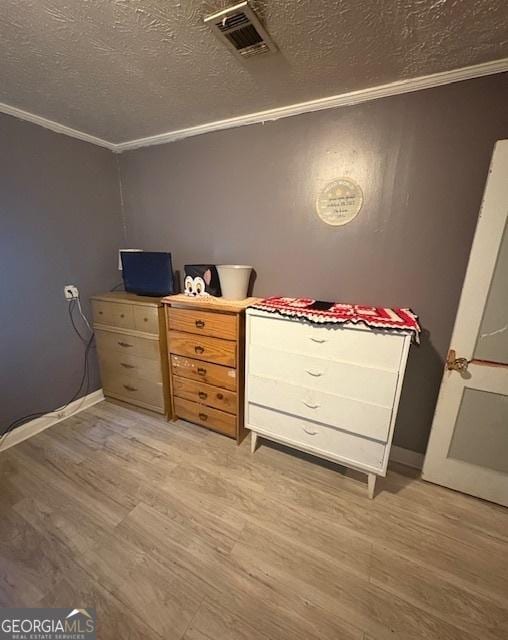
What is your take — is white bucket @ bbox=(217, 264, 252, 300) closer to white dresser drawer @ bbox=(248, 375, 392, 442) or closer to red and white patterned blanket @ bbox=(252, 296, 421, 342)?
red and white patterned blanket @ bbox=(252, 296, 421, 342)

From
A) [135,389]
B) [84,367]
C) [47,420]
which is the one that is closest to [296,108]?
[135,389]

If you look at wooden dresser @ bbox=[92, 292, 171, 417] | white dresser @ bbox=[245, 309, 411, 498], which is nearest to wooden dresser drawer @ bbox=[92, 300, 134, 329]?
wooden dresser @ bbox=[92, 292, 171, 417]

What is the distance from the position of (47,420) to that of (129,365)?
0.69 metres

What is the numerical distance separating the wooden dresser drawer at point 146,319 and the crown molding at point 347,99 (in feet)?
4.34

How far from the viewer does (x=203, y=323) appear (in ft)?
5.64

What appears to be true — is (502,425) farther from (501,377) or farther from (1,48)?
(1,48)

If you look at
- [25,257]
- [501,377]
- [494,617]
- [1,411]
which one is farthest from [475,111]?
[1,411]

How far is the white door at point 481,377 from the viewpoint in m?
1.19

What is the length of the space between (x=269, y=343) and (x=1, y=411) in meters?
1.82

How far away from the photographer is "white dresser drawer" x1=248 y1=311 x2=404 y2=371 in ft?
4.10

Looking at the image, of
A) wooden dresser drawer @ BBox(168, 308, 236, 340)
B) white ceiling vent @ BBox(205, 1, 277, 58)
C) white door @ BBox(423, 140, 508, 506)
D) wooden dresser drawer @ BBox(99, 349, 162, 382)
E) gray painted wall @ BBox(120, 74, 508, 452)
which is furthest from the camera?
wooden dresser drawer @ BBox(99, 349, 162, 382)

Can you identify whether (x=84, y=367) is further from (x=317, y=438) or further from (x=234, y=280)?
(x=317, y=438)

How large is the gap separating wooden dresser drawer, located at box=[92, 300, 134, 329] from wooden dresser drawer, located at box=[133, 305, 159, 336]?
0.16 feet

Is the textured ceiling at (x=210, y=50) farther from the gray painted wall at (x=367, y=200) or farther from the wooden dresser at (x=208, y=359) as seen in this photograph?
the wooden dresser at (x=208, y=359)
